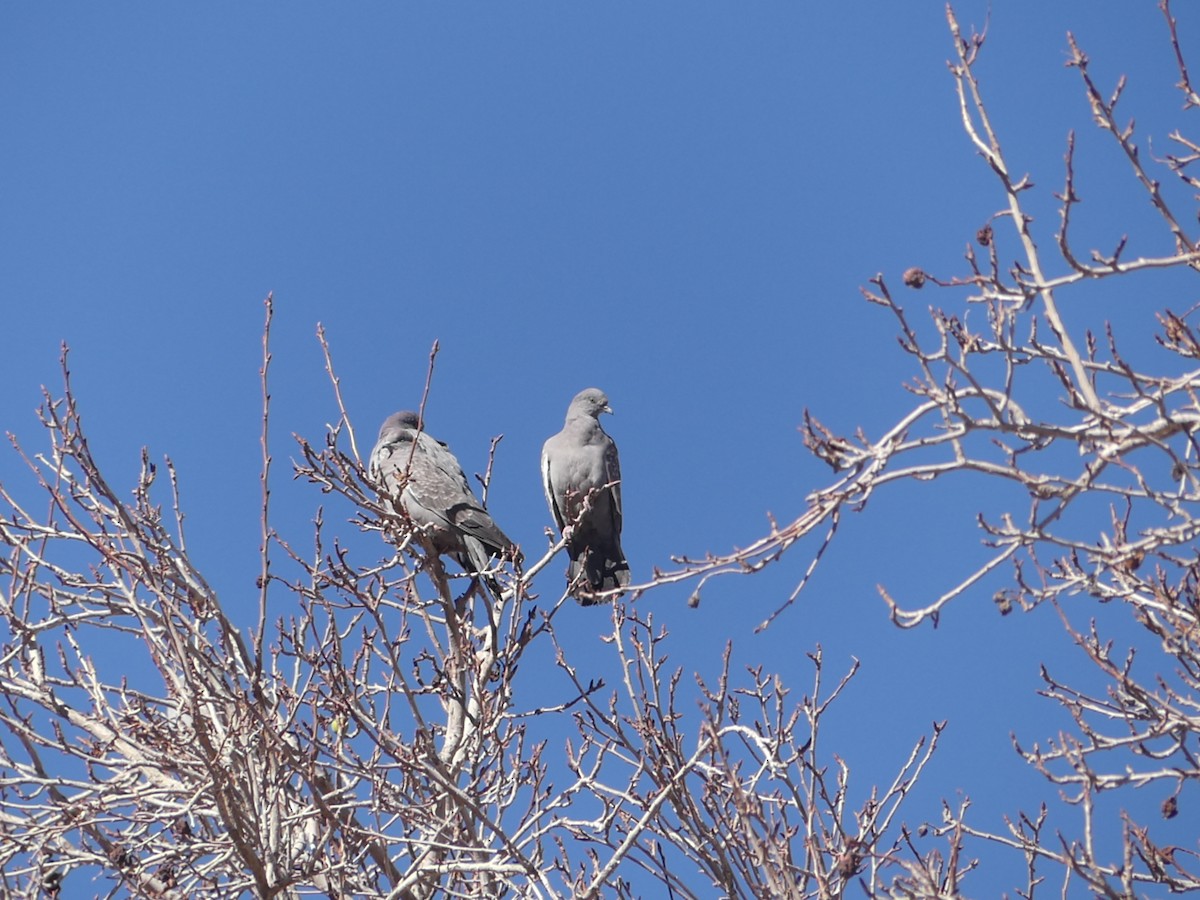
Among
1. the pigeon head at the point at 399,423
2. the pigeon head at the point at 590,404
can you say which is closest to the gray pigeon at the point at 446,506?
the pigeon head at the point at 399,423

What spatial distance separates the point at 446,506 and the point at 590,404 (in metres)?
1.93

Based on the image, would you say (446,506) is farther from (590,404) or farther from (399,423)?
(590,404)

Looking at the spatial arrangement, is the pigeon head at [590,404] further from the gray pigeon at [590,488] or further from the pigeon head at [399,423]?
the pigeon head at [399,423]

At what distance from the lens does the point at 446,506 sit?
6203 mm

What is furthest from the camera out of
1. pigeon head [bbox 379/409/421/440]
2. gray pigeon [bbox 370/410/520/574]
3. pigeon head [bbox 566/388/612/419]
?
pigeon head [bbox 566/388/612/419]

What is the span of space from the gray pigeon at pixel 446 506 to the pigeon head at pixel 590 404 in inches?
54.2

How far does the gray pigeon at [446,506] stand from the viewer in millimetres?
6059

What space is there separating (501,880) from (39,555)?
190 centimetres

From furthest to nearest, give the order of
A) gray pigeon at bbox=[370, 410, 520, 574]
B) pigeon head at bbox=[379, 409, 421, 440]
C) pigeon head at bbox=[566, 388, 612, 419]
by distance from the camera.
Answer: pigeon head at bbox=[566, 388, 612, 419] → pigeon head at bbox=[379, 409, 421, 440] → gray pigeon at bbox=[370, 410, 520, 574]

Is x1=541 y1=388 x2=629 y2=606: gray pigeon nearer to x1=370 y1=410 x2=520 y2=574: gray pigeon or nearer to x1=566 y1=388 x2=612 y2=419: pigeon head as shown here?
x1=566 y1=388 x2=612 y2=419: pigeon head

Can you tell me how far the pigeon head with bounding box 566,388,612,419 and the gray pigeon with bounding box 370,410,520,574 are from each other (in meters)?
1.38

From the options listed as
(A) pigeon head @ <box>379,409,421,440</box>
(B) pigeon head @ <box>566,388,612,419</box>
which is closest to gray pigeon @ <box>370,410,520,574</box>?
(A) pigeon head @ <box>379,409,421,440</box>

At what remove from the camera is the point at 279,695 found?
4316 mm

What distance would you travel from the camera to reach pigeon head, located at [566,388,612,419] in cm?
789
